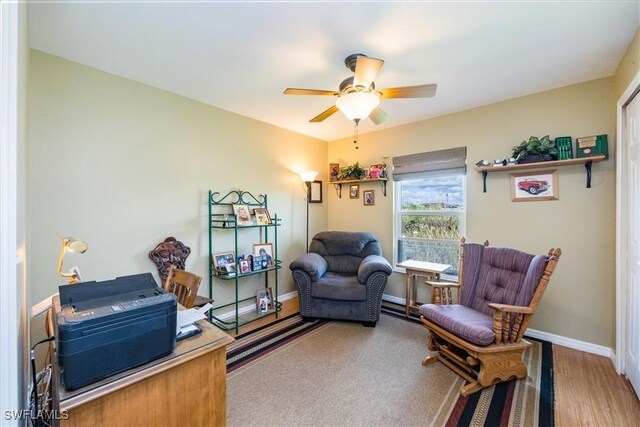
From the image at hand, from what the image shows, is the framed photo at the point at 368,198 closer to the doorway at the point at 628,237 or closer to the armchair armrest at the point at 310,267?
the armchair armrest at the point at 310,267

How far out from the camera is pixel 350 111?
1934 mm

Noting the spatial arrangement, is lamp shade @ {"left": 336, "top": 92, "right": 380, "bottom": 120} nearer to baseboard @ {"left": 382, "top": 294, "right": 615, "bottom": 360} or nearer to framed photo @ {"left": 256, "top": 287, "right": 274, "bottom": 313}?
framed photo @ {"left": 256, "top": 287, "right": 274, "bottom": 313}

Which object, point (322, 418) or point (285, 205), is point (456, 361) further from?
point (285, 205)

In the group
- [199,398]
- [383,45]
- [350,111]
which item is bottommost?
[199,398]

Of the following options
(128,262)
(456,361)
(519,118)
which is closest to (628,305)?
(456,361)

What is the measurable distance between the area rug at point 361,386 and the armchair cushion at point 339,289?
38cm

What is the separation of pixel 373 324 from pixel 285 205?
195 cm

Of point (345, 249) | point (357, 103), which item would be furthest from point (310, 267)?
point (357, 103)

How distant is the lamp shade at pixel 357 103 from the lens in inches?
72.8

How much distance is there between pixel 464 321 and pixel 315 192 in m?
2.79

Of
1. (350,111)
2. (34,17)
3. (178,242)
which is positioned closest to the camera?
(34,17)

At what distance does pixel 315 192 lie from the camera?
14.3 ft

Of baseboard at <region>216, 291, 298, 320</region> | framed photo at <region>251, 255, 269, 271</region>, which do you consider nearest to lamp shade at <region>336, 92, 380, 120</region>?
framed photo at <region>251, 255, 269, 271</region>

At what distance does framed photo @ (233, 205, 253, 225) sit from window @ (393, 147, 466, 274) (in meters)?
2.02
